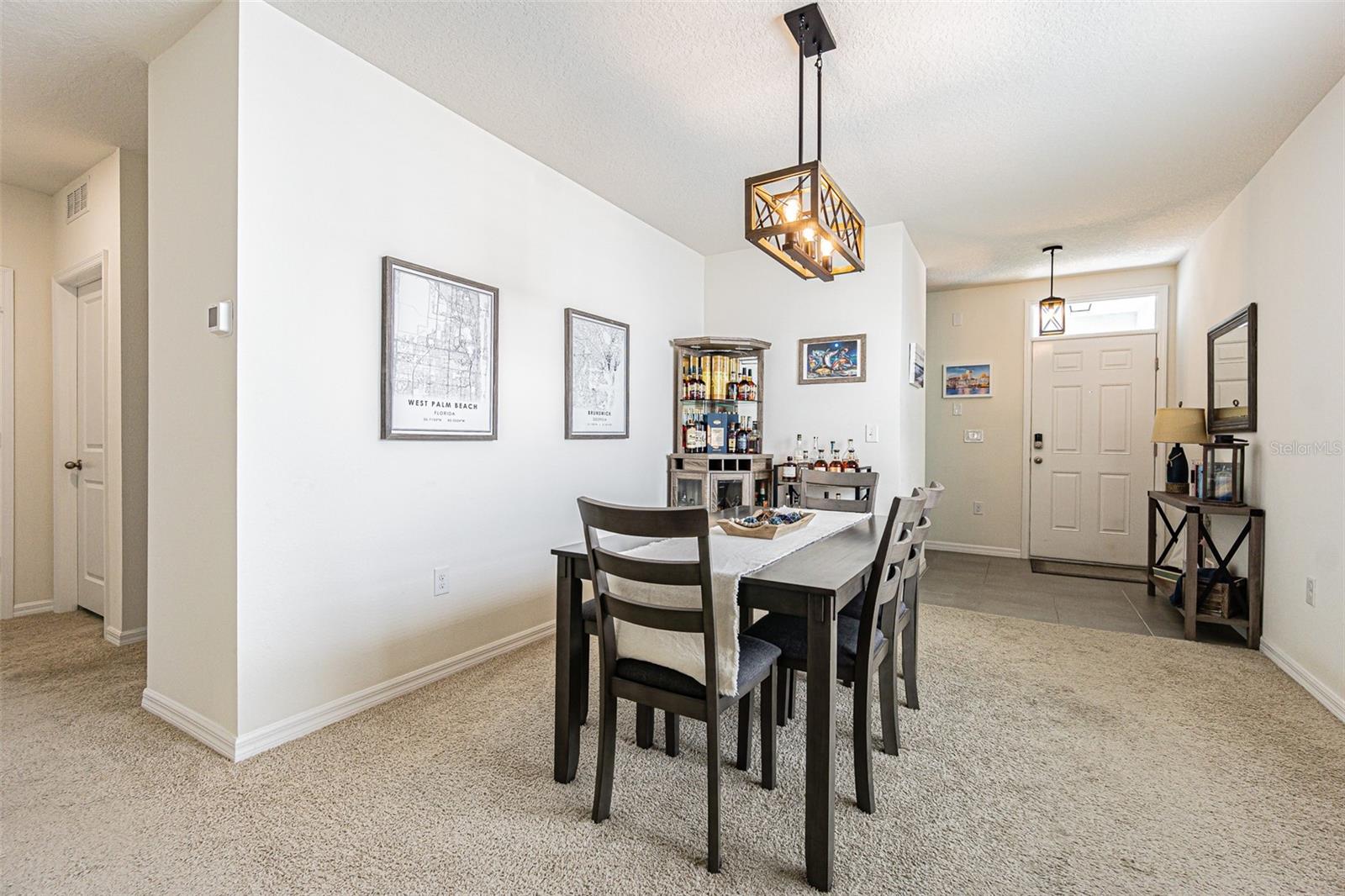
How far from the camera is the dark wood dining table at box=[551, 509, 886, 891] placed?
4.91ft

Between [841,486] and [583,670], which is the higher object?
[841,486]

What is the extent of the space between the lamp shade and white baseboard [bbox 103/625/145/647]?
588cm

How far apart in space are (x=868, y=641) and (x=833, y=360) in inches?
113

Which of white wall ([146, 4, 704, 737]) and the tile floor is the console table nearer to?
the tile floor

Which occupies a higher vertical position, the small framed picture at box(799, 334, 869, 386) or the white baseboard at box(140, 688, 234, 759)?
the small framed picture at box(799, 334, 869, 386)

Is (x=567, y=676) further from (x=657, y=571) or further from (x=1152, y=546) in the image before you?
(x=1152, y=546)

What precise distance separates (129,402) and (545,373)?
2.12 metres

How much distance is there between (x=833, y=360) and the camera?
4.33 m

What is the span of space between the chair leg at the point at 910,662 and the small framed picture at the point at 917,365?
2568 millimetres

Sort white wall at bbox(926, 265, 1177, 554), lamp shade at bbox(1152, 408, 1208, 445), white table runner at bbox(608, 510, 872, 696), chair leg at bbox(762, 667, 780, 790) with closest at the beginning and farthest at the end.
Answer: white table runner at bbox(608, 510, 872, 696) < chair leg at bbox(762, 667, 780, 790) < lamp shade at bbox(1152, 408, 1208, 445) < white wall at bbox(926, 265, 1177, 554)

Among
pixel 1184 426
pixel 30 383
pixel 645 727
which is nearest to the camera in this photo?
pixel 645 727

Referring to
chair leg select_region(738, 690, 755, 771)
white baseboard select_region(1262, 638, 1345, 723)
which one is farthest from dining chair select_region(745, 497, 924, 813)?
white baseboard select_region(1262, 638, 1345, 723)

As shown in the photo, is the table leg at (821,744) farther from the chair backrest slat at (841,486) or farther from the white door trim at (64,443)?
the white door trim at (64,443)

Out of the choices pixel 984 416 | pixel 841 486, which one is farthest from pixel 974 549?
pixel 841 486
